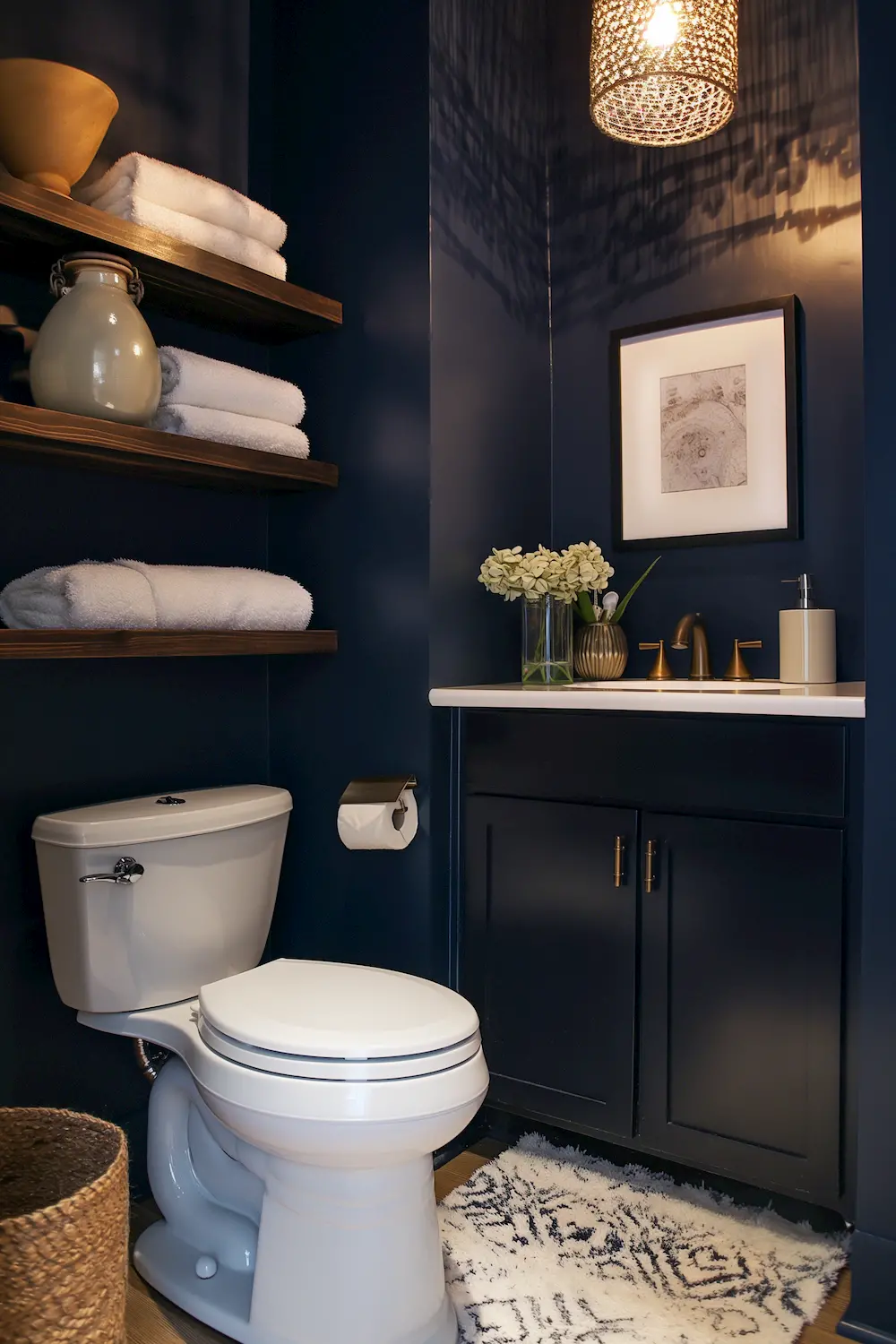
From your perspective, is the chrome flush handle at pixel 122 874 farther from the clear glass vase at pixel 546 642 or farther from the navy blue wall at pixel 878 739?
the navy blue wall at pixel 878 739

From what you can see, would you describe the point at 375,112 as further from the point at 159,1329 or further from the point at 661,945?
the point at 159,1329

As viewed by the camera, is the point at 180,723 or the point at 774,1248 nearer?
the point at 774,1248

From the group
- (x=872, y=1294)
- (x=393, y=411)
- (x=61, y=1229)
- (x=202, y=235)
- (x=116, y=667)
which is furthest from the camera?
(x=393, y=411)

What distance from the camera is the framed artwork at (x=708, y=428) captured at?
7.05 ft

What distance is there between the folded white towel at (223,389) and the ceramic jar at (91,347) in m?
0.10

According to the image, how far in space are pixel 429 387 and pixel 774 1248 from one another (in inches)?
64.9

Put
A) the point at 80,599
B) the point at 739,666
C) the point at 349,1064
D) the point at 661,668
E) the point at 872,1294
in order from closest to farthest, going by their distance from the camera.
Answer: the point at 349,1064 < the point at 872,1294 < the point at 80,599 < the point at 739,666 < the point at 661,668

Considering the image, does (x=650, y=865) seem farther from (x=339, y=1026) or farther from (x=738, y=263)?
(x=738, y=263)

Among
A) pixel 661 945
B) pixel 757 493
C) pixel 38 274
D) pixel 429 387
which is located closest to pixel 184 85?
pixel 38 274

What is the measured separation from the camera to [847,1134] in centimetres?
158

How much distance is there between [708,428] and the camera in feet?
7.43

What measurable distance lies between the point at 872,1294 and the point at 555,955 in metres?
0.69

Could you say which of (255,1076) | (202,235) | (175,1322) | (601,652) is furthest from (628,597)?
(175,1322)

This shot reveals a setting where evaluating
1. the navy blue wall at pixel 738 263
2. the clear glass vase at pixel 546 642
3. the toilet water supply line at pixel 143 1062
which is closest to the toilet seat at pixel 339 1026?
the toilet water supply line at pixel 143 1062
